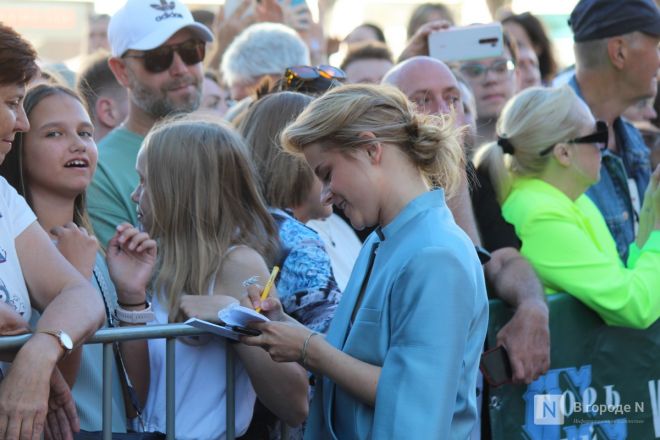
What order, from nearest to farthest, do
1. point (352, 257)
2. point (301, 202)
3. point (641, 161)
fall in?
1. point (301, 202)
2. point (352, 257)
3. point (641, 161)

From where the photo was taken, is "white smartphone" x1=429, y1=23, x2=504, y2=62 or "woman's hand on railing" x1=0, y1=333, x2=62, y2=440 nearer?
"woman's hand on railing" x1=0, y1=333, x2=62, y2=440

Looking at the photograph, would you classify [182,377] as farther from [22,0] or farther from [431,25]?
[22,0]

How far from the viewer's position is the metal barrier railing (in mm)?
3205

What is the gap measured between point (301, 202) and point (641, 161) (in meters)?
2.71

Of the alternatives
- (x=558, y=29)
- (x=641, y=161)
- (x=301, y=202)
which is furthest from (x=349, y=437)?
(x=558, y=29)

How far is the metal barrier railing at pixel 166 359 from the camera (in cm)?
321

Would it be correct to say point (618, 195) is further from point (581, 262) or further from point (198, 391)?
point (198, 391)

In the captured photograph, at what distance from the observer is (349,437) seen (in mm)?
3092

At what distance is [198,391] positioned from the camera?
3.53 metres

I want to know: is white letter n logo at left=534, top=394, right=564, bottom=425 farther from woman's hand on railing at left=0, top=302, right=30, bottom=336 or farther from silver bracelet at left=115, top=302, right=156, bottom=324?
woman's hand on railing at left=0, top=302, right=30, bottom=336

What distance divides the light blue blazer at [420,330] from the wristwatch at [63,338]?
2.47ft

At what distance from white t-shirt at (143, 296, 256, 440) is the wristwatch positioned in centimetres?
67

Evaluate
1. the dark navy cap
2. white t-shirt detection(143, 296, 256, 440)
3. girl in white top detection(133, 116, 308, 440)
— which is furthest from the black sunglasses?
white t-shirt detection(143, 296, 256, 440)

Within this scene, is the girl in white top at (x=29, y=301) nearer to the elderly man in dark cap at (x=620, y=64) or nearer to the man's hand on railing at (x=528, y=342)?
the man's hand on railing at (x=528, y=342)
